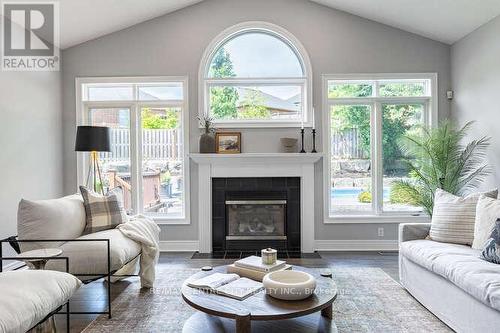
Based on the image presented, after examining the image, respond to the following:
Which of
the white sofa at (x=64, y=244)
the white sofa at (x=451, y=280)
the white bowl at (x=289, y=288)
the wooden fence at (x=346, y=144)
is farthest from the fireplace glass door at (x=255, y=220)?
the white bowl at (x=289, y=288)

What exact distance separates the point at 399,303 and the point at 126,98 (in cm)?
406

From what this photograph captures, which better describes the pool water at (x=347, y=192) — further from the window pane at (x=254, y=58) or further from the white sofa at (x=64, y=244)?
the white sofa at (x=64, y=244)

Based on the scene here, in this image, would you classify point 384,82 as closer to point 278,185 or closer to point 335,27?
point 335,27

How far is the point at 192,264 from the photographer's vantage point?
4027 mm

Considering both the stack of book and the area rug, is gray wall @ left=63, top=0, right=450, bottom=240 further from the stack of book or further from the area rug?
the stack of book

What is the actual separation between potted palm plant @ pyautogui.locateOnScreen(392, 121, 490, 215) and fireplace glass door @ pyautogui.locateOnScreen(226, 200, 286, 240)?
152 centimetres

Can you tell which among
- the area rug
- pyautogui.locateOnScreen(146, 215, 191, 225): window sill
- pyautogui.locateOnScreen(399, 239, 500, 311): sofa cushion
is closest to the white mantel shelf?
pyautogui.locateOnScreen(146, 215, 191, 225): window sill

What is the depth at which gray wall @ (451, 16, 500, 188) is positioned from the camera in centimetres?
370

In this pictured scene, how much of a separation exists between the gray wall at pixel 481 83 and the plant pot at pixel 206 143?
3219mm

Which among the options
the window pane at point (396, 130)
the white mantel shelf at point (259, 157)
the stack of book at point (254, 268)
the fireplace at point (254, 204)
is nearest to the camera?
A: the stack of book at point (254, 268)

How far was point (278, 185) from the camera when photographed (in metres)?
4.58

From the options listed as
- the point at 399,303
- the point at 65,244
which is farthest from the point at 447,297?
the point at 65,244

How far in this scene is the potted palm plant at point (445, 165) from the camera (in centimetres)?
379

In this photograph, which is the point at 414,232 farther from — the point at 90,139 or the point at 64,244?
the point at 90,139
